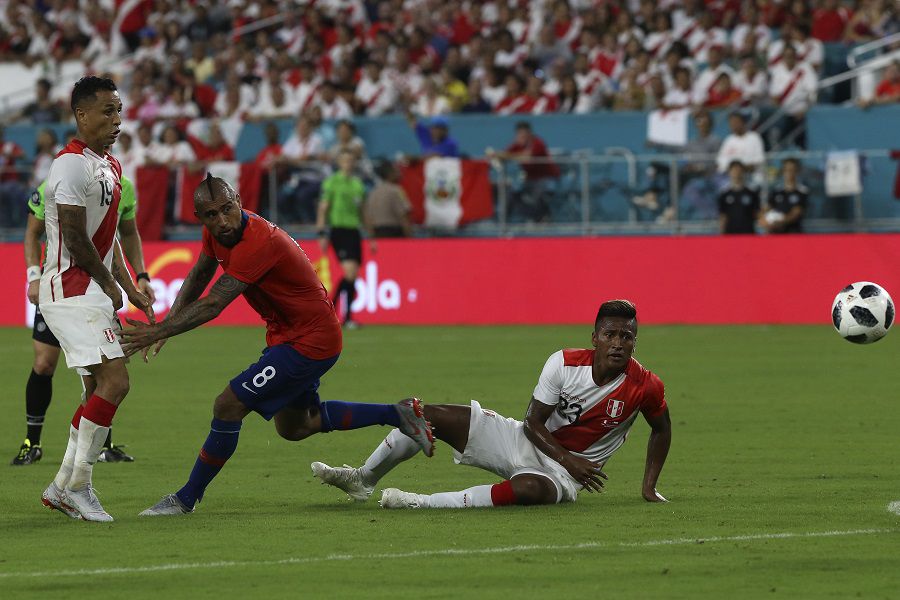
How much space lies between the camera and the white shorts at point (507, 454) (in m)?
8.66

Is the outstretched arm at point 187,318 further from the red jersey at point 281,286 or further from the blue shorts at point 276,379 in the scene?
the blue shorts at point 276,379

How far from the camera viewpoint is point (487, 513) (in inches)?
332

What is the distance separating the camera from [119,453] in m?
11.0

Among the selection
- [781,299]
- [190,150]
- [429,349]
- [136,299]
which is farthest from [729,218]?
[136,299]

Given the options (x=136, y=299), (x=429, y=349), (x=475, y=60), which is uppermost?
(x=475, y=60)

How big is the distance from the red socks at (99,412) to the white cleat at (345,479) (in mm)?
1130

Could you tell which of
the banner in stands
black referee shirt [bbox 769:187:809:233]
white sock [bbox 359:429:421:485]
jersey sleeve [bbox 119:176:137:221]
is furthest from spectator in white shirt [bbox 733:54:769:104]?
white sock [bbox 359:429:421:485]

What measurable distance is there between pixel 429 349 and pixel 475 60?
8.91 meters

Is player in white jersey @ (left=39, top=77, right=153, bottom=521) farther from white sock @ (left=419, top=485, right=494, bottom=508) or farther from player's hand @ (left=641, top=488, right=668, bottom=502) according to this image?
player's hand @ (left=641, top=488, right=668, bottom=502)

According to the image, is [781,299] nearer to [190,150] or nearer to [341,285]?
[341,285]

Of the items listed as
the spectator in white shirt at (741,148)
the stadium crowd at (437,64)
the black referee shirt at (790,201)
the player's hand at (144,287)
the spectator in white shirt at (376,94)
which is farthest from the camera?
the spectator in white shirt at (376,94)

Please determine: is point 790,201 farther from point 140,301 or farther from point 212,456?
point 212,456

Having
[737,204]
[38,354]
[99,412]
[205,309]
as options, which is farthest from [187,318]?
[737,204]

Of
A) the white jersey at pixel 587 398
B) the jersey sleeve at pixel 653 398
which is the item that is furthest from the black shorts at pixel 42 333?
the jersey sleeve at pixel 653 398
